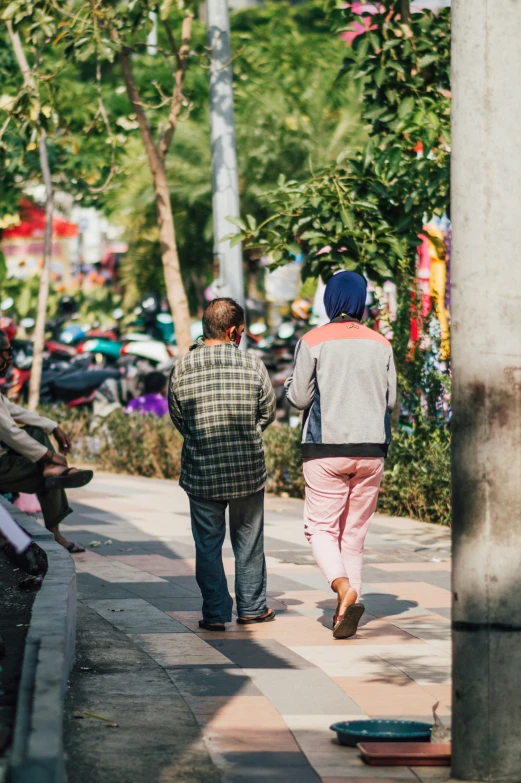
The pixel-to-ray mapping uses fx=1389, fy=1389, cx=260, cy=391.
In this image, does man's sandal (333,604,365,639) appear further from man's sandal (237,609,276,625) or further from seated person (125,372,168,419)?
seated person (125,372,168,419)

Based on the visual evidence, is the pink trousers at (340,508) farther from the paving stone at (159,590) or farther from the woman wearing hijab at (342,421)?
the paving stone at (159,590)

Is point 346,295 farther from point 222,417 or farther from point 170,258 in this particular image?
point 170,258

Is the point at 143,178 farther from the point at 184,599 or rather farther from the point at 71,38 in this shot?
the point at 184,599

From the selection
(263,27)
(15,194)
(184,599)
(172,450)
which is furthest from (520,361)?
(263,27)

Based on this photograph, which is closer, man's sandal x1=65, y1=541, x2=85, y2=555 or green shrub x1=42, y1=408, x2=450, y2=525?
man's sandal x1=65, y1=541, x2=85, y2=555

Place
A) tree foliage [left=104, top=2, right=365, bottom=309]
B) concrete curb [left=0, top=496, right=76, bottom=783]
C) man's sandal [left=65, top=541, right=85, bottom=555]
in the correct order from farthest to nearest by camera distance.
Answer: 1. tree foliage [left=104, top=2, right=365, bottom=309]
2. man's sandal [left=65, top=541, right=85, bottom=555]
3. concrete curb [left=0, top=496, right=76, bottom=783]

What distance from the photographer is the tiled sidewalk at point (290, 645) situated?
4.64 meters

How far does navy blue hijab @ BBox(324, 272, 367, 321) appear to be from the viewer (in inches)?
266

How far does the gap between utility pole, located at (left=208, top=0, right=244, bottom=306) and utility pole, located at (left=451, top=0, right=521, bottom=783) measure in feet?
28.2

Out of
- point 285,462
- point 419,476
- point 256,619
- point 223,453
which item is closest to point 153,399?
point 285,462

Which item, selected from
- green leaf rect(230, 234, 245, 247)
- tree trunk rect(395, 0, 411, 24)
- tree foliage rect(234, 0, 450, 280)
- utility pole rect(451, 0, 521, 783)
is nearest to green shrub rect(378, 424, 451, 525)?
tree foliage rect(234, 0, 450, 280)

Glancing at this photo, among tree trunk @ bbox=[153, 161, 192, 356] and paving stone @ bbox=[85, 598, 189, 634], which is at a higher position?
tree trunk @ bbox=[153, 161, 192, 356]

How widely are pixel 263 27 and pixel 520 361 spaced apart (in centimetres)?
3186

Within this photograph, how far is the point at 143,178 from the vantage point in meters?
29.1
